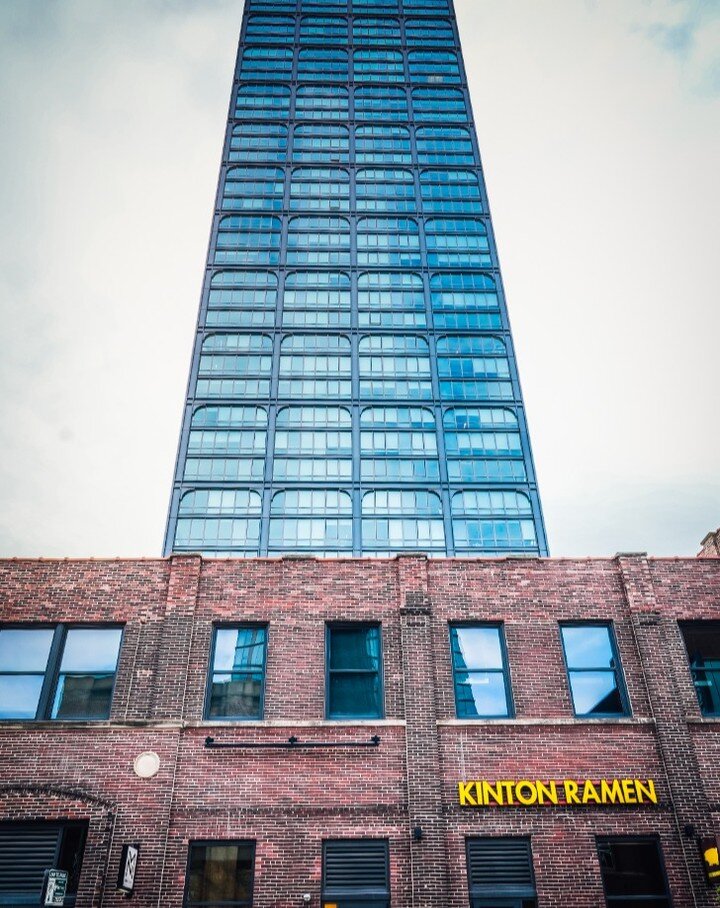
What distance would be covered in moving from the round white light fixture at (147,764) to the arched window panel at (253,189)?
227 feet

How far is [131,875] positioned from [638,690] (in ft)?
33.7

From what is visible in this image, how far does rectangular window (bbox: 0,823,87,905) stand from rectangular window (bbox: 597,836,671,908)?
959 cm

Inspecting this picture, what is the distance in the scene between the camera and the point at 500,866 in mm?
13062

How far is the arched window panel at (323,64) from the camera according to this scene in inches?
3514

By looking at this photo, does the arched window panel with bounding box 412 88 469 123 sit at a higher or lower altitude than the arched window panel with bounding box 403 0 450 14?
lower

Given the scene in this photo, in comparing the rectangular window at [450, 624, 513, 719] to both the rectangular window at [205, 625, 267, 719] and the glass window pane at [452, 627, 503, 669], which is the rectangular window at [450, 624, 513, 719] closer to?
the glass window pane at [452, 627, 503, 669]

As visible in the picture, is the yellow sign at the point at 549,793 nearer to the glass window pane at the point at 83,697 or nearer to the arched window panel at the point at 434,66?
the glass window pane at the point at 83,697

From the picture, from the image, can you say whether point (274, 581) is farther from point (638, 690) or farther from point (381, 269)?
point (381, 269)

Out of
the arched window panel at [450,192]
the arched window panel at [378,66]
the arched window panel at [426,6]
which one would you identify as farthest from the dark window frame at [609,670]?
the arched window panel at [426,6]

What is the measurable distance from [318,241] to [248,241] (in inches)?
283

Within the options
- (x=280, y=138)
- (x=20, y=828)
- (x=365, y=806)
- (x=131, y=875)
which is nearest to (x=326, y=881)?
(x=365, y=806)

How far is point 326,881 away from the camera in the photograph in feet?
42.2

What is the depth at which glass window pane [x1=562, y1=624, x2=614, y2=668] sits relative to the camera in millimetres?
15078

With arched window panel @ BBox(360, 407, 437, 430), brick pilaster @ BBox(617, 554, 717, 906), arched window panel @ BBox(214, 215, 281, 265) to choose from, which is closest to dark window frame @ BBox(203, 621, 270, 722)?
brick pilaster @ BBox(617, 554, 717, 906)
